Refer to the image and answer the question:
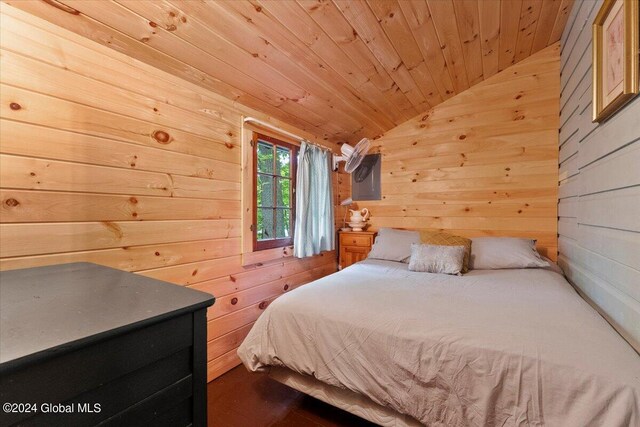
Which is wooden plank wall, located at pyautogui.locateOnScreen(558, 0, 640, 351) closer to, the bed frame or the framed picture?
the framed picture

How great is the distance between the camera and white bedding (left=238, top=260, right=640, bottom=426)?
90 centimetres

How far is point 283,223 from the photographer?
2.61 metres

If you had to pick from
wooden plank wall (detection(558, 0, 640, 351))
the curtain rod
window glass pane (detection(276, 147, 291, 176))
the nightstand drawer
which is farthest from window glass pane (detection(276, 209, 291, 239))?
wooden plank wall (detection(558, 0, 640, 351))

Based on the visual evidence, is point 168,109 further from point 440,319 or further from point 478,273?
point 478,273

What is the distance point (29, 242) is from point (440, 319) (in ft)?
A: 5.77

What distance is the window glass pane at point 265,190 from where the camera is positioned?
2359 millimetres

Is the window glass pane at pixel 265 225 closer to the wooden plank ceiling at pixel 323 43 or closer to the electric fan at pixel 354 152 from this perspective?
the wooden plank ceiling at pixel 323 43

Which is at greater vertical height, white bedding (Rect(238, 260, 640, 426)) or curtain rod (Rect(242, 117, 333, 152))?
curtain rod (Rect(242, 117, 333, 152))

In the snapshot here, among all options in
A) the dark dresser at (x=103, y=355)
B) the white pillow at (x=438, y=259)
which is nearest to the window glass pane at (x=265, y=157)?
the white pillow at (x=438, y=259)

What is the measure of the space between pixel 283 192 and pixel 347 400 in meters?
1.75

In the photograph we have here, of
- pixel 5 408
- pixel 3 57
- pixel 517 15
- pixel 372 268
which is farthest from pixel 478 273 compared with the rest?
pixel 3 57

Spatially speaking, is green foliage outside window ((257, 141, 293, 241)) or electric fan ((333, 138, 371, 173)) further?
electric fan ((333, 138, 371, 173))

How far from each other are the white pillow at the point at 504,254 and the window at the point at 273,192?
166cm

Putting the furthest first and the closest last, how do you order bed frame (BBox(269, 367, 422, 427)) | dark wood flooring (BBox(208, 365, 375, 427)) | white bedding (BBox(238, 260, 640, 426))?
dark wood flooring (BBox(208, 365, 375, 427)) → bed frame (BBox(269, 367, 422, 427)) → white bedding (BBox(238, 260, 640, 426))
